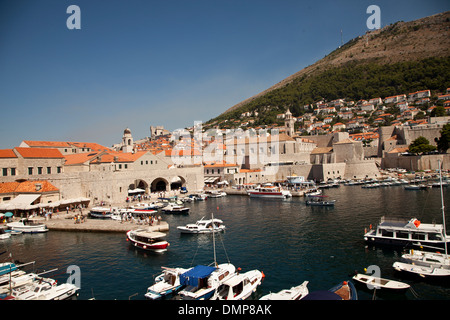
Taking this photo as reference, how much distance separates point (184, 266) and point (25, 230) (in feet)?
43.4

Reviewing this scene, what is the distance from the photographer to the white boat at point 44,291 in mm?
9062

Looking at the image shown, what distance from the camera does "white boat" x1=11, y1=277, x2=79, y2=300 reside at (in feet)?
29.7

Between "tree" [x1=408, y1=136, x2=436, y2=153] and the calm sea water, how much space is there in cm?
2509

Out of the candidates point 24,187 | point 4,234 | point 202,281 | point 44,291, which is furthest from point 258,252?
point 24,187

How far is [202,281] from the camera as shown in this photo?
9562 mm

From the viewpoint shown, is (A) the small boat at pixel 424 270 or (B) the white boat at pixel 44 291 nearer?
(B) the white boat at pixel 44 291

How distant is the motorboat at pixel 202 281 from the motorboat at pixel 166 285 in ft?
1.17

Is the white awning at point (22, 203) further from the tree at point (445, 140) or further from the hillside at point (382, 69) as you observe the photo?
the hillside at point (382, 69)

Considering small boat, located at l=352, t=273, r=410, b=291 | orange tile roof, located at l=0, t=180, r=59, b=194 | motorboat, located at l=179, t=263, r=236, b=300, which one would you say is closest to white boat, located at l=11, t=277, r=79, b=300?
motorboat, located at l=179, t=263, r=236, b=300

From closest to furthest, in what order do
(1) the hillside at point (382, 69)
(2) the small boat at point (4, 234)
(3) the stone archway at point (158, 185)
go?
(2) the small boat at point (4, 234), (3) the stone archway at point (158, 185), (1) the hillside at point (382, 69)

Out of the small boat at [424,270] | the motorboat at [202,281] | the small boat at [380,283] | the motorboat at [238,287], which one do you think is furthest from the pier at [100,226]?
the small boat at [424,270]

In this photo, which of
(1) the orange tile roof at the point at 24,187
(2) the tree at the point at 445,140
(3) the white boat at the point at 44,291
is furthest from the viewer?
(2) the tree at the point at 445,140
